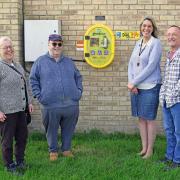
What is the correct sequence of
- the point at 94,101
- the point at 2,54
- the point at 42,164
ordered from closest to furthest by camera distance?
the point at 2,54, the point at 42,164, the point at 94,101

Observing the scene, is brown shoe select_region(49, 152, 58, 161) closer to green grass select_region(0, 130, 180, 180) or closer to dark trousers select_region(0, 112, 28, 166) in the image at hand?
green grass select_region(0, 130, 180, 180)

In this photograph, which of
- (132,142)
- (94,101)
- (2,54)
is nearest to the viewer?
(2,54)

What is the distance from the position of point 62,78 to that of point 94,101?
165 cm

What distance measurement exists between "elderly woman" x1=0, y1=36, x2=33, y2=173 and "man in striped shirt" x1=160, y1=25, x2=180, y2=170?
178cm

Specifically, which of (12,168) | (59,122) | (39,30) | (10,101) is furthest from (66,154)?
(39,30)

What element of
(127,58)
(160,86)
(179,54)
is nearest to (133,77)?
(160,86)

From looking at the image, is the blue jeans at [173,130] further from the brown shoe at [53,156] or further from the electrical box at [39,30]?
the electrical box at [39,30]

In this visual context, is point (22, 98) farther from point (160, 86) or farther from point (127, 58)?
point (127, 58)

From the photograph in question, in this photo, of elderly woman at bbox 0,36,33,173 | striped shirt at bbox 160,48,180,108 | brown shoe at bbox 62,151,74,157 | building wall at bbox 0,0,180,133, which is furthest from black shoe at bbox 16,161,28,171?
striped shirt at bbox 160,48,180,108

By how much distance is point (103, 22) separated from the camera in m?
6.83

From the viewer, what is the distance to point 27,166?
17.4 ft

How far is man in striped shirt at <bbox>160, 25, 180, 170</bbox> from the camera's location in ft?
17.0

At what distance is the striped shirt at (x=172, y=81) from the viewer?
516 centimetres

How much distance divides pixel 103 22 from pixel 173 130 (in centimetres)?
231
